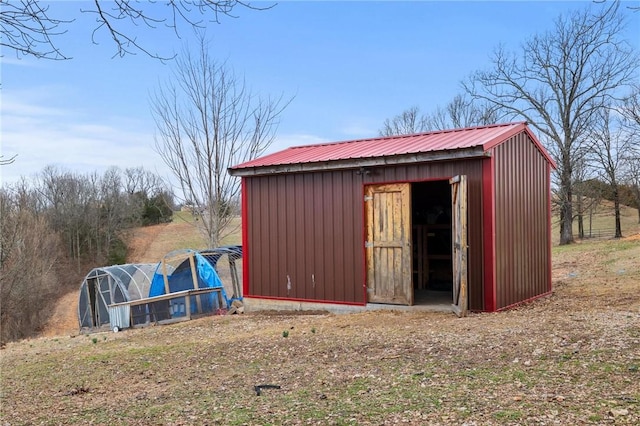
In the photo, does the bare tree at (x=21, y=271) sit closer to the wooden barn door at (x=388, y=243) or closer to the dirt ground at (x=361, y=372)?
the dirt ground at (x=361, y=372)

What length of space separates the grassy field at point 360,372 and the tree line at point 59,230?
1431 cm

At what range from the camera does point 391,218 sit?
9.13m

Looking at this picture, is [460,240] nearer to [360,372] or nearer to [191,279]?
[360,372]

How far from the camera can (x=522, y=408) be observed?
4027 mm

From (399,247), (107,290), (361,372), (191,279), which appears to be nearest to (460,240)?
(399,247)

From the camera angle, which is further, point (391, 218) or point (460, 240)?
point (391, 218)

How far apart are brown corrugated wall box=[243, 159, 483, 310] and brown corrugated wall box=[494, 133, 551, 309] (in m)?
0.46

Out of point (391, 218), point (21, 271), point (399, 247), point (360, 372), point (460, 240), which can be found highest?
point (391, 218)

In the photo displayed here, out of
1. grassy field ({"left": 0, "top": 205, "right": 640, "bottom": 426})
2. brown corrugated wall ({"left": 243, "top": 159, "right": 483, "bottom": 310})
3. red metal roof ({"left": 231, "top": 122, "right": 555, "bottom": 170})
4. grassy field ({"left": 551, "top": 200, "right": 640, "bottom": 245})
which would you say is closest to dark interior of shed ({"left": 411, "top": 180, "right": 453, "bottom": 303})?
red metal roof ({"left": 231, "top": 122, "right": 555, "bottom": 170})

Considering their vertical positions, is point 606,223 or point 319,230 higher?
point 319,230

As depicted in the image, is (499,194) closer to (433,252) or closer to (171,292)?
(433,252)

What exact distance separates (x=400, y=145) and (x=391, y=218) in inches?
58.9

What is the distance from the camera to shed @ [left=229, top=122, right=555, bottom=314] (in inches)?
334

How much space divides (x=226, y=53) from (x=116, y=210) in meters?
25.7
